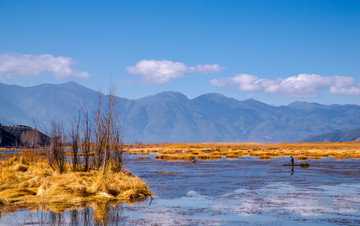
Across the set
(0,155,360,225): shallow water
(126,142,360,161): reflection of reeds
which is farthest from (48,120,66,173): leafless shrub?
(126,142,360,161): reflection of reeds

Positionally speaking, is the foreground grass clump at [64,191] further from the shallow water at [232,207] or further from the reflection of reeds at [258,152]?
the reflection of reeds at [258,152]

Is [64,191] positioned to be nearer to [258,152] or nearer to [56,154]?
[56,154]

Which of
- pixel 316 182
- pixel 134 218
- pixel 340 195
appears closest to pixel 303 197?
pixel 340 195

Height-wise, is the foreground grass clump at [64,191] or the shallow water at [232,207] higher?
the foreground grass clump at [64,191]

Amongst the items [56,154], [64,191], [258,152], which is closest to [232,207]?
[64,191]

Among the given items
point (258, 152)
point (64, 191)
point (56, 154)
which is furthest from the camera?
point (258, 152)

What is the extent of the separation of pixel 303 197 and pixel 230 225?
23.6ft

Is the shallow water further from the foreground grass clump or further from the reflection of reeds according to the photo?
the reflection of reeds

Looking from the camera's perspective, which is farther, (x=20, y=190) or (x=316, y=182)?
(x=316, y=182)

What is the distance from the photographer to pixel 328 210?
1609 cm

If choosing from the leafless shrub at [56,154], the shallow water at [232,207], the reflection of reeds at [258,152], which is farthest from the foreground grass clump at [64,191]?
the reflection of reeds at [258,152]

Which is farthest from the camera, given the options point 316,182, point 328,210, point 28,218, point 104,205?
point 316,182

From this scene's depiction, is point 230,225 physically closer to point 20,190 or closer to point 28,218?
point 28,218

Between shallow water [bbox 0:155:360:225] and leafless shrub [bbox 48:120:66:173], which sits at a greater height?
leafless shrub [bbox 48:120:66:173]
